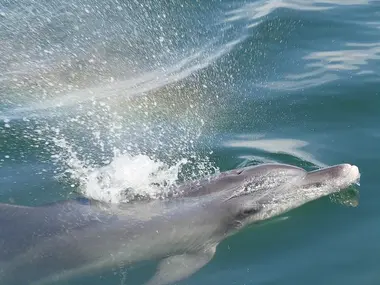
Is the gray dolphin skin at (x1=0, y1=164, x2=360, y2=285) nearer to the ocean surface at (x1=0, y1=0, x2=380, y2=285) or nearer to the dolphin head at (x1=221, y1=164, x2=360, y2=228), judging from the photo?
the dolphin head at (x1=221, y1=164, x2=360, y2=228)

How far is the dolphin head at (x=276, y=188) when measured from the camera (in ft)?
29.9

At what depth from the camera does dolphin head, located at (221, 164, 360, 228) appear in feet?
29.9

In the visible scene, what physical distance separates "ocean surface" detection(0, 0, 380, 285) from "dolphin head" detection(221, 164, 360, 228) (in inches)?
8.4

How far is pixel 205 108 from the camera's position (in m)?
13.4

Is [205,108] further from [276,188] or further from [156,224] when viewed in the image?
[156,224]

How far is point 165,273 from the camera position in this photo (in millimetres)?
8078

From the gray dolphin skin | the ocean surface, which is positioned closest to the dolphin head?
the gray dolphin skin

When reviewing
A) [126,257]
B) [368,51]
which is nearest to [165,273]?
[126,257]

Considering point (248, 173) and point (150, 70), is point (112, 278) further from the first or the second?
point (150, 70)

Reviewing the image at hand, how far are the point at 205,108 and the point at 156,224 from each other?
5.22 metres

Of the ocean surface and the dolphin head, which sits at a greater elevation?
the ocean surface

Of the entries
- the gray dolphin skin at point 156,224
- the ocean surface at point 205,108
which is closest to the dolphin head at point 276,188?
the gray dolphin skin at point 156,224

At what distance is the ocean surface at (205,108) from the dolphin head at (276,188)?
0.70ft

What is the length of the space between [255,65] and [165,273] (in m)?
8.41
